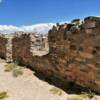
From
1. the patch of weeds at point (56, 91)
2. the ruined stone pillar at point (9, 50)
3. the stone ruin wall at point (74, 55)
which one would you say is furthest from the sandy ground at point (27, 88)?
the ruined stone pillar at point (9, 50)

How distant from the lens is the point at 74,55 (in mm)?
6531

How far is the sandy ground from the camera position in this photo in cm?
611

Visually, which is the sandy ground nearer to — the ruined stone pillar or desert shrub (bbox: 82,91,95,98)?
desert shrub (bbox: 82,91,95,98)

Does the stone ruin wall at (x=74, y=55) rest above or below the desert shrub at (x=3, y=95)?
above

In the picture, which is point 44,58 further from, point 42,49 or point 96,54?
point 96,54

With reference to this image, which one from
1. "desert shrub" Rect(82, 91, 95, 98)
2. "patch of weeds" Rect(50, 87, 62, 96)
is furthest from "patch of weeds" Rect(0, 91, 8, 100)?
"desert shrub" Rect(82, 91, 95, 98)

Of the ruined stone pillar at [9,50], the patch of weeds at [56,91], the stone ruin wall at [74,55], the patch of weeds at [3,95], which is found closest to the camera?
the stone ruin wall at [74,55]

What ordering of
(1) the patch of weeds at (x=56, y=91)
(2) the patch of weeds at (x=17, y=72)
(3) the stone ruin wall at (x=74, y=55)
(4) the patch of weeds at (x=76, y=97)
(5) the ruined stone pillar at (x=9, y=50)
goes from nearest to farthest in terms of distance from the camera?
1. (4) the patch of weeds at (x=76, y=97)
2. (3) the stone ruin wall at (x=74, y=55)
3. (1) the patch of weeds at (x=56, y=91)
4. (2) the patch of weeds at (x=17, y=72)
5. (5) the ruined stone pillar at (x=9, y=50)

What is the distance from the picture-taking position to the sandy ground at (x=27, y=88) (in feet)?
20.0

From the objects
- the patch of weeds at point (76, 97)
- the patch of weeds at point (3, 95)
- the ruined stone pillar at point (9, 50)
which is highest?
the ruined stone pillar at point (9, 50)

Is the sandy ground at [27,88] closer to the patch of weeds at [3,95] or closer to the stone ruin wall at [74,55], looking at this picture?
the patch of weeds at [3,95]

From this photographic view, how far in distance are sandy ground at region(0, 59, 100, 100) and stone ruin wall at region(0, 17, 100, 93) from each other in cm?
55

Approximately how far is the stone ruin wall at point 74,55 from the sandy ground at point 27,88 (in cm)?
55

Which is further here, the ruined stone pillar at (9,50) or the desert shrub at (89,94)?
the ruined stone pillar at (9,50)
